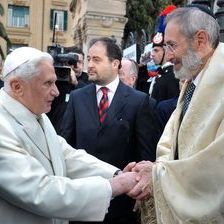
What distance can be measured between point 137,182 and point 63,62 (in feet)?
10.5

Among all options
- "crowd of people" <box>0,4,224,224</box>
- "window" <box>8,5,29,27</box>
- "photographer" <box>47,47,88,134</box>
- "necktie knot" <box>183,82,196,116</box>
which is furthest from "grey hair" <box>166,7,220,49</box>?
"window" <box>8,5,29,27</box>

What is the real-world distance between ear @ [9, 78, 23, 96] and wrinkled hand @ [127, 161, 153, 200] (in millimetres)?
919

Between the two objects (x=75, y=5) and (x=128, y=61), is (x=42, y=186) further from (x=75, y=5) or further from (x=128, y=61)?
(x=75, y=5)

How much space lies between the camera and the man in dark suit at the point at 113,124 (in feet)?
14.2

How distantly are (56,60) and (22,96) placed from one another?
308cm

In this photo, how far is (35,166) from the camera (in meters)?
2.85

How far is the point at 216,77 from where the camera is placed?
2785 millimetres

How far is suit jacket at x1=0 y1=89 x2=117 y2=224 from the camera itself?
276 centimetres

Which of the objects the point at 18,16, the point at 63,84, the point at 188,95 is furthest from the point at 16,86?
the point at 18,16

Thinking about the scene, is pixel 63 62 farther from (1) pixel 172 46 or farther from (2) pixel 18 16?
(2) pixel 18 16

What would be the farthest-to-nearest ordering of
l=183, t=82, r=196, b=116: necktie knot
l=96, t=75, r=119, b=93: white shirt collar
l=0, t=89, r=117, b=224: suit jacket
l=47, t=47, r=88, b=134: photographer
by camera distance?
l=47, t=47, r=88, b=134: photographer
l=96, t=75, r=119, b=93: white shirt collar
l=183, t=82, r=196, b=116: necktie knot
l=0, t=89, r=117, b=224: suit jacket

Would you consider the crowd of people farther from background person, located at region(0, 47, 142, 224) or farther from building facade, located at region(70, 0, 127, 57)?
building facade, located at region(70, 0, 127, 57)

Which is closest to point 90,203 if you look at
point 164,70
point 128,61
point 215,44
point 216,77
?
point 216,77

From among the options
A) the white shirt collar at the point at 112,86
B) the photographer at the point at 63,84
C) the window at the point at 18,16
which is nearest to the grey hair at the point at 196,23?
the white shirt collar at the point at 112,86
